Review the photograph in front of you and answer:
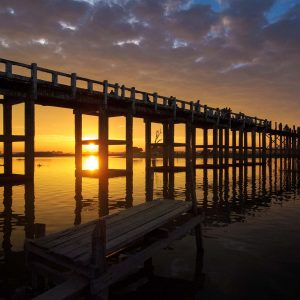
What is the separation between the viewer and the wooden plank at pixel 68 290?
12.2 feet

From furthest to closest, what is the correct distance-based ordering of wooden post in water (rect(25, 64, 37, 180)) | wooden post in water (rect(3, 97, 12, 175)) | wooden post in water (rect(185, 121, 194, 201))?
wooden post in water (rect(3, 97, 12, 175)), wooden post in water (rect(25, 64, 37, 180)), wooden post in water (rect(185, 121, 194, 201))

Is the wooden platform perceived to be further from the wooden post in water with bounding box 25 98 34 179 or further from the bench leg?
the bench leg

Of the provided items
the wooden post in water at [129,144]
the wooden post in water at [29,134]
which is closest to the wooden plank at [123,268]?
the wooden post in water at [29,134]

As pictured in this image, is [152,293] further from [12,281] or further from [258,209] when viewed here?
[258,209]

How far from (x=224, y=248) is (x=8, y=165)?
16.2 meters

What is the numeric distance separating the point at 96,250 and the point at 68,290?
58 centimetres

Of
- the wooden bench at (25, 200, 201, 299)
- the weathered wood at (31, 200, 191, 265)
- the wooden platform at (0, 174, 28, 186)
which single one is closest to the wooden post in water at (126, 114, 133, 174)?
the wooden platform at (0, 174, 28, 186)

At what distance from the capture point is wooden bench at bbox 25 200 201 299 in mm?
4297

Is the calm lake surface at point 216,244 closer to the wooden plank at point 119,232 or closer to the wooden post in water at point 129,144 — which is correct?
the wooden plank at point 119,232

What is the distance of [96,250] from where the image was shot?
4312mm

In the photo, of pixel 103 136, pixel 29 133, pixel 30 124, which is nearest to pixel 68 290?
pixel 29 133

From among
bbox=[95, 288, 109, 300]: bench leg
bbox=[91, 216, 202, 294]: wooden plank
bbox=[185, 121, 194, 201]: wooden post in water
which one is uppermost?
bbox=[185, 121, 194, 201]: wooden post in water

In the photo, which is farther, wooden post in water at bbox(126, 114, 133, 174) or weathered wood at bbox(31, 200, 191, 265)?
wooden post in water at bbox(126, 114, 133, 174)

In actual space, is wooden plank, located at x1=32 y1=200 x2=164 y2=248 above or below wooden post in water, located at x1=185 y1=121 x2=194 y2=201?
below
